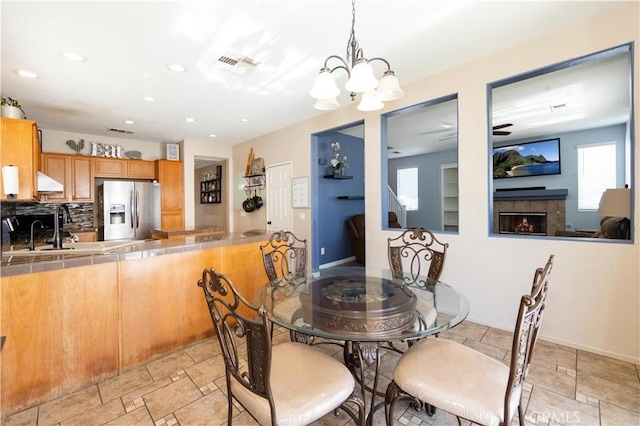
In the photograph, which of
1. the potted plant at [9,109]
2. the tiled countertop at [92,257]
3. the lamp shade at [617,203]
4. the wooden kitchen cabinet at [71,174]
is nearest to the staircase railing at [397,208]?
the lamp shade at [617,203]

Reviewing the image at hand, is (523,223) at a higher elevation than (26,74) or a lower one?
lower

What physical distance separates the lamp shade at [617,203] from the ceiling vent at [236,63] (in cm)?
336

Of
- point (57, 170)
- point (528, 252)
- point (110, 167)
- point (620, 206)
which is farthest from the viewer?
point (110, 167)

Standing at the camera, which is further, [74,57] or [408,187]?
[408,187]

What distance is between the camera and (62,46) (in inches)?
92.5

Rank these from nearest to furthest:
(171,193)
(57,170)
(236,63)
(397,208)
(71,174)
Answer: (236,63)
(57,170)
(71,174)
(171,193)
(397,208)

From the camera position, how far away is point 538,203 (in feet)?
18.8

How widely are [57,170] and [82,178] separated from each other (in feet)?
1.10

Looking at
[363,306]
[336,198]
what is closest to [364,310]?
[363,306]

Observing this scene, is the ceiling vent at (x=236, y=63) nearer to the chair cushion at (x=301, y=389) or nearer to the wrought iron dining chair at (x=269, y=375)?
the wrought iron dining chair at (x=269, y=375)

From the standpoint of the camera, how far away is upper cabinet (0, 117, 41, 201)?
116 inches

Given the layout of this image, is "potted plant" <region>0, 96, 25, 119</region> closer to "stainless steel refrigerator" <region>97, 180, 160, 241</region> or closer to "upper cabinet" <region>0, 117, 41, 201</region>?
"upper cabinet" <region>0, 117, 41, 201</region>

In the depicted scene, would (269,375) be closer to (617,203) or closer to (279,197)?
(617,203)

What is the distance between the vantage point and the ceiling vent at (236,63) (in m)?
2.60
